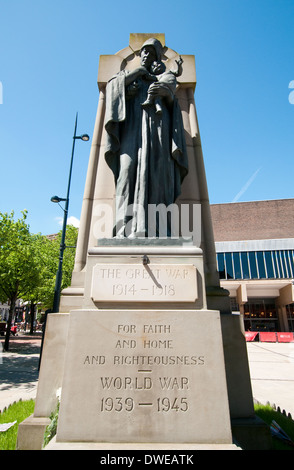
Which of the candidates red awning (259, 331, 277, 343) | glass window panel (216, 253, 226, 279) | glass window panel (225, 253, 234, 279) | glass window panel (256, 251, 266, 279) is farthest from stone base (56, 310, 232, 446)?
glass window panel (256, 251, 266, 279)

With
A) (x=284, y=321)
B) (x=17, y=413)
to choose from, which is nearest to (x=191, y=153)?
(x=17, y=413)

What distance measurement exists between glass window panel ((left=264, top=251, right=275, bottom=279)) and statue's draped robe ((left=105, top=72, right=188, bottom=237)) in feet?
136

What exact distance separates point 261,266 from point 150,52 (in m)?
42.2

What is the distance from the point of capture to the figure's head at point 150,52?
16.8 ft

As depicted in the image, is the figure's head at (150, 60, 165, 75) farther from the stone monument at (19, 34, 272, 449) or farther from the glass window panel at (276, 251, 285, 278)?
the glass window panel at (276, 251, 285, 278)

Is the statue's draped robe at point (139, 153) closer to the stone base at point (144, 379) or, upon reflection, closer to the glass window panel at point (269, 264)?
the stone base at point (144, 379)

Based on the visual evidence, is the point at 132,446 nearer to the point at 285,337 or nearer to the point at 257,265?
the point at 285,337

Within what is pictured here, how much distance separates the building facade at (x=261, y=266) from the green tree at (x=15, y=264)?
27.1 meters

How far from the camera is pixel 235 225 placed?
50.4 m

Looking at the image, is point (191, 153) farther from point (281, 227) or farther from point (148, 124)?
point (281, 227)

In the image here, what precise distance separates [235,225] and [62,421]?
51.1 meters

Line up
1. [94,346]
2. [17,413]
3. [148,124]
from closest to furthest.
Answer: [94,346], [148,124], [17,413]

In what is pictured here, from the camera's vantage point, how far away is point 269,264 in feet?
138

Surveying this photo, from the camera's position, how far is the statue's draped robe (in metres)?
4.36
